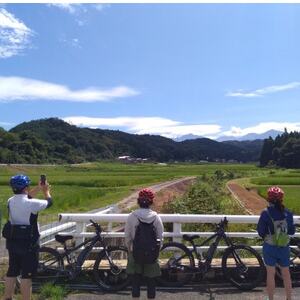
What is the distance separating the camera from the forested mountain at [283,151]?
125m

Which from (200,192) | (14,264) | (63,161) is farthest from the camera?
(63,161)

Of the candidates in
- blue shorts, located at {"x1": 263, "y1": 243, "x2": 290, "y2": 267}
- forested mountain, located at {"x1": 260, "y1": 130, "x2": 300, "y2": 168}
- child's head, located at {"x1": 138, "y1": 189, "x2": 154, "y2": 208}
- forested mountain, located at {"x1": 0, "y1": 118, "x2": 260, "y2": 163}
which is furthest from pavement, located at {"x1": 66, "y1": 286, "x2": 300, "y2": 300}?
forested mountain, located at {"x1": 260, "y1": 130, "x2": 300, "y2": 168}

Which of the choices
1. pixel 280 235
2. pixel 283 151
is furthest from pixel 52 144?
pixel 280 235

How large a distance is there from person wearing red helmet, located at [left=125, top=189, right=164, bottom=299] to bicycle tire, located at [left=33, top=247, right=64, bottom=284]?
180 cm

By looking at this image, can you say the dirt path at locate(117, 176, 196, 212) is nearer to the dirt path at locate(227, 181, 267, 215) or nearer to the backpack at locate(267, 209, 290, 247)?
the dirt path at locate(227, 181, 267, 215)

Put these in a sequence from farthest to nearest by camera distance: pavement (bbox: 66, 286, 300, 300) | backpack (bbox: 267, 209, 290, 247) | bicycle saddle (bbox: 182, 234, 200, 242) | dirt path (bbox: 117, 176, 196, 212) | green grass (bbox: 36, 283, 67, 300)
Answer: dirt path (bbox: 117, 176, 196, 212) < bicycle saddle (bbox: 182, 234, 200, 242) < pavement (bbox: 66, 286, 300, 300) < green grass (bbox: 36, 283, 67, 300) < backpack (bbox: 267, 209, 290, 247)

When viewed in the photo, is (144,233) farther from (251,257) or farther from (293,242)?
(293,242)

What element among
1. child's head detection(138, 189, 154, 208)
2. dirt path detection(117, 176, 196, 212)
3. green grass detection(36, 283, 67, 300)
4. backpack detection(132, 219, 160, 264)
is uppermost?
child's head detection(138, 189, 154, 208)

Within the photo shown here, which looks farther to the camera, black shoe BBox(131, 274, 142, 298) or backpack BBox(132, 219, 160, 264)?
black shoe BBox(131, 274, 142, 298)

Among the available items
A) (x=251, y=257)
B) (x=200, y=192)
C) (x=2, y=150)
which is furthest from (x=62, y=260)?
(x=2, y=150)

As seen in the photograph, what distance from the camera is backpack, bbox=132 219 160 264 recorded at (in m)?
5.93

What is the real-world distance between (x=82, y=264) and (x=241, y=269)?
2.40 meters

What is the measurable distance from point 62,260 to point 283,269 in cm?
323

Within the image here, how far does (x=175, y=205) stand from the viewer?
683 inches
